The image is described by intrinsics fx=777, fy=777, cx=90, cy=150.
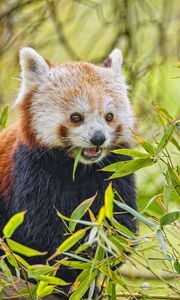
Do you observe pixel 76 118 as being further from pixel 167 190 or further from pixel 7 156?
pixel 167 190

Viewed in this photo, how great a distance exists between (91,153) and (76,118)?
177mm

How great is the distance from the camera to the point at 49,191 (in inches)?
142

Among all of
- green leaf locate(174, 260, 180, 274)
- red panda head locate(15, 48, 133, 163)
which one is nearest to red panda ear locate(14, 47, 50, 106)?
red panda head locate(15, 48, 133, 163)

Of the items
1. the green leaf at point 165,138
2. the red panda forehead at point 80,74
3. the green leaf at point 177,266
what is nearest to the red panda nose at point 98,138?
the red panda forehead at point 80,74

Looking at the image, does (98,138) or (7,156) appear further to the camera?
(7,156)

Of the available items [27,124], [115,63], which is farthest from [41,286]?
[115,63]

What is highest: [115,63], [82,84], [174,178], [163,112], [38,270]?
[115,63]

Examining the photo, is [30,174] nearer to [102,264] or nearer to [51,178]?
[51,178]

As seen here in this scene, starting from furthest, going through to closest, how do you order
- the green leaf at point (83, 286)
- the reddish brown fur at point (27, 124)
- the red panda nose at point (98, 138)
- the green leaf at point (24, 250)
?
the reddish brown fur at point (27, 124) → the red panda nose at point (98, 138) → the green leaf at point (83, 286) → the green leaf at point (24, 250)

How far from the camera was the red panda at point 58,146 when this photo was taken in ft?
11.6

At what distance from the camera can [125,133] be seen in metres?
3.64

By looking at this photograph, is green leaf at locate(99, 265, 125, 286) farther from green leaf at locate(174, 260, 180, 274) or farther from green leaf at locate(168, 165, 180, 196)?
green leaf at locate(168, 165, 180, 196)

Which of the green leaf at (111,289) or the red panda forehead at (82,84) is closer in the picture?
the green leaf at (111,289)

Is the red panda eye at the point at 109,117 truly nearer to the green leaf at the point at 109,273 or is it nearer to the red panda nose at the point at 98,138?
the red panda nose at the point at 98,138
